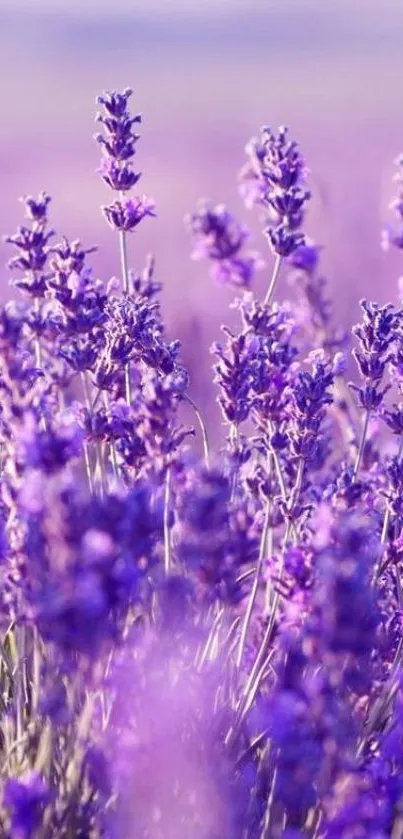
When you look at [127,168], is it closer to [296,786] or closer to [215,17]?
[296,786]

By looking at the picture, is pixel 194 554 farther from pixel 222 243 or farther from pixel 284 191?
pixel 222 243

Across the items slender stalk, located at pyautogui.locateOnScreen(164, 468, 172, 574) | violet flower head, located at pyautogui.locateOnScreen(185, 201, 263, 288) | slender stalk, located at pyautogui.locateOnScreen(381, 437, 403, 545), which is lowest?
slender stalk, located at pyautogui.locateOnScreen(381, 437, 403, 545)

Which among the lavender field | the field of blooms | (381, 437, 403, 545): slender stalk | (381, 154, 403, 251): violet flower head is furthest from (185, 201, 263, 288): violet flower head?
(381, 437, 403, 545): slender stalk

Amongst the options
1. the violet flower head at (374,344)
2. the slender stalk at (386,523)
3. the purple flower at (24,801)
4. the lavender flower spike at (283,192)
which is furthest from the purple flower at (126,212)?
the purple flower at (24,801)

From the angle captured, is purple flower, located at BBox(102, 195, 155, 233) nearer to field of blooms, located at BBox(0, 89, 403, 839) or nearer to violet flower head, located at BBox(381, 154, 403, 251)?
field of blooms, located at BBox(0, 89, 403, 839)

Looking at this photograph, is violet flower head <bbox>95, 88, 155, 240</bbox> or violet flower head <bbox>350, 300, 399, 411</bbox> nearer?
violet flower head <bbox>350, 300, 399, 411</bbox>
